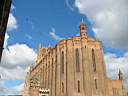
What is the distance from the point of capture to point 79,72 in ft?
174

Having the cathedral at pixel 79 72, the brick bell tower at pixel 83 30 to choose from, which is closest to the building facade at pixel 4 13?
the cathedral at pixel 79 72

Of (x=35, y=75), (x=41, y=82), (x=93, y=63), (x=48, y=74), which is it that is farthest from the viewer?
(x=35, y=75)

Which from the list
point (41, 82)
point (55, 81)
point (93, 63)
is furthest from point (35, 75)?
point (93, 63)

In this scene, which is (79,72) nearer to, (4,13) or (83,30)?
(83,30)

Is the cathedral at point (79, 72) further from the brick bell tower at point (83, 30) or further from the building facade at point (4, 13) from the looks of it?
the building facade at point (4, 13)

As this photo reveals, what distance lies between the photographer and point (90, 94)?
50.9 metres

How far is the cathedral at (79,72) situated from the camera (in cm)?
5197

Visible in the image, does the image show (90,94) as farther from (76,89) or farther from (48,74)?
(48,74)

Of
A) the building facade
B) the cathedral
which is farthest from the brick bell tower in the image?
the building facade

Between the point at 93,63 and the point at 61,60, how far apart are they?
24.1 ft

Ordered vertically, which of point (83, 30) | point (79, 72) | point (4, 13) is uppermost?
point (83, 30)

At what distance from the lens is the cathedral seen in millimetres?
51969

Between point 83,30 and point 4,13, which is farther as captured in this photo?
point 83,30

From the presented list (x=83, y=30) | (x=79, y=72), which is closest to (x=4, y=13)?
(x=79, y=72)
